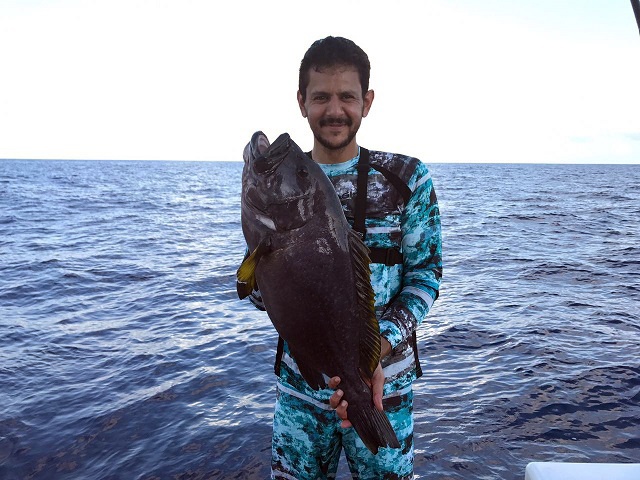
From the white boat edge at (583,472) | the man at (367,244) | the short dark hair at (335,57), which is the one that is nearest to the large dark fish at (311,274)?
the man at (367,244)

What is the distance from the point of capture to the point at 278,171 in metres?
2.66

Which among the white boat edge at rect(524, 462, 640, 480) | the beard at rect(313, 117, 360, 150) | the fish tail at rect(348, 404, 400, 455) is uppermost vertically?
the beard at rect(313, 117, 360, 150)

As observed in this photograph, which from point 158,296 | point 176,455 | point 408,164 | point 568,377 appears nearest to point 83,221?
point 158,296

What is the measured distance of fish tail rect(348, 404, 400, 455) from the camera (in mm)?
2648

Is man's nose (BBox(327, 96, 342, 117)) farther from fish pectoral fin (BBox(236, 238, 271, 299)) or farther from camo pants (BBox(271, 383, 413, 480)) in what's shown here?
camo pants (BBox(271, 383, 413, 480))

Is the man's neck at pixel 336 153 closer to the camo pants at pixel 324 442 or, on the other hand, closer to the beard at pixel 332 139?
the beard at pixel 332 139

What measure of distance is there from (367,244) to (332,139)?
0.69 meters

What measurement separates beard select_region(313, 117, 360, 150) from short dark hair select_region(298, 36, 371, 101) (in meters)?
0.25

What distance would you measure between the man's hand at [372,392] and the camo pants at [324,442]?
1.44 feet

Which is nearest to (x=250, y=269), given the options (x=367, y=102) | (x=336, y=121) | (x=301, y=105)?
(x=336, y=121)

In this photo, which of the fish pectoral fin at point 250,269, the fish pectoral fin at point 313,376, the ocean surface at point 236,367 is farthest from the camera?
the ocean surface at point 236,367

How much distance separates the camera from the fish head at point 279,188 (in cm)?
261

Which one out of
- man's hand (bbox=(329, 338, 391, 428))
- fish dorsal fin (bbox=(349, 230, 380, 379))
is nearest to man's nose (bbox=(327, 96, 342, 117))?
fish dorsal fin (bbox=(349, 230, 380, 379))

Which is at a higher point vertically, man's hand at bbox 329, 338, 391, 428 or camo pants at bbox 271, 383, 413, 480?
man's hand at bbox 329, 338, 391, 428
